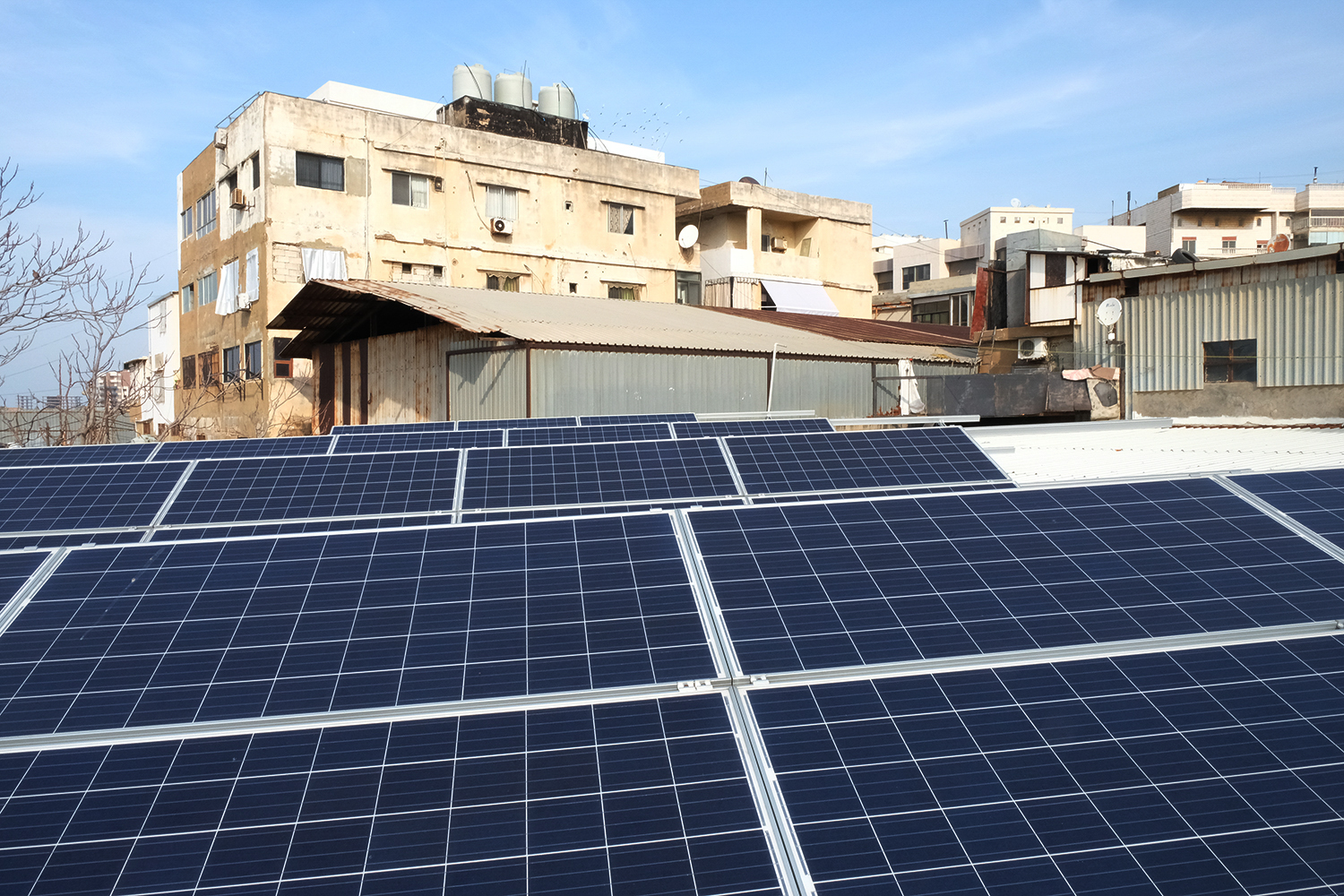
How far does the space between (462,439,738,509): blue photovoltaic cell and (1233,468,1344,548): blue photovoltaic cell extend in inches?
170

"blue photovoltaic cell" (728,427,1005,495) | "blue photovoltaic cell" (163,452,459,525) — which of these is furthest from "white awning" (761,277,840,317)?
"blue photovoltaic cell" (163,452,459,525)

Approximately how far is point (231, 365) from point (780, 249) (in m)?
26.6

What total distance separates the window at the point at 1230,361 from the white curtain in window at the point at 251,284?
28250mm

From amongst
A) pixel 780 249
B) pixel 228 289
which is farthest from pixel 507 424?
pixel 780 249

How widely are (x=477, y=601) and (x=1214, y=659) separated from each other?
148 inches

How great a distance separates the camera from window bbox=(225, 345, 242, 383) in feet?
105

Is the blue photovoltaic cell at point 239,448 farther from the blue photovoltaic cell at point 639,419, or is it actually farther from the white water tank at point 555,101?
the white water tank at point 555,101

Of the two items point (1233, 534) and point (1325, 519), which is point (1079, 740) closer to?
point (1233, 534)

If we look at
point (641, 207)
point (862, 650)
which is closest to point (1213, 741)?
point (862, 650)

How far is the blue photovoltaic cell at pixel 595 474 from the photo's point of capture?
8.29m

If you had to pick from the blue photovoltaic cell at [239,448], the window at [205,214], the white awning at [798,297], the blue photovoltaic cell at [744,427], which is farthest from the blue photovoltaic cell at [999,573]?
the white awning at [798,297]

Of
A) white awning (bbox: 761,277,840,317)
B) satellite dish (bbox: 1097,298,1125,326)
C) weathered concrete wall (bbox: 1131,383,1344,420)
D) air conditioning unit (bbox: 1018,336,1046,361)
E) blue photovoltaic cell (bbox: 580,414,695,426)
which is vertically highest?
white awning (bbox: 761,277,840,317)

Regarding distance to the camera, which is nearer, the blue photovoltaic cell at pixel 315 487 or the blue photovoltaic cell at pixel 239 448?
the blue photovoltaic cell at pixel 315 487

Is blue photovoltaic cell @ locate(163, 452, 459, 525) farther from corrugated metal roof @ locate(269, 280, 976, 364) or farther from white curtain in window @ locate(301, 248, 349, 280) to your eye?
white curtain in window @ locate(301, 248, 349, 280)
